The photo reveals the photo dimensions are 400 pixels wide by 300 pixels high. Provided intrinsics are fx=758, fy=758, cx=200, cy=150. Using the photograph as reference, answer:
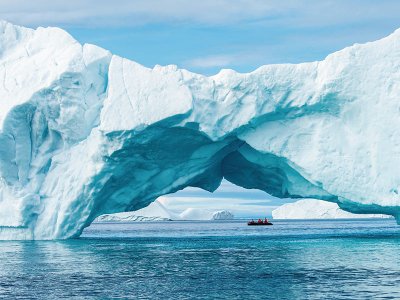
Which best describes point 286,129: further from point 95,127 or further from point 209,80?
point 95,127

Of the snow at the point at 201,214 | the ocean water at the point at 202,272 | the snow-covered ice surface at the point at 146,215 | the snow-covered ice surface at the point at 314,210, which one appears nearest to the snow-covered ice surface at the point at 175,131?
the ocean water at the point at 202,272

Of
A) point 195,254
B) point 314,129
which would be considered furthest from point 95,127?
point 314,129

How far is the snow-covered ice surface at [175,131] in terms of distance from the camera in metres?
24.3

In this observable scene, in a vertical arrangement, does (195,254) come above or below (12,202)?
below

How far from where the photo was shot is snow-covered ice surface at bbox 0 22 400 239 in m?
24.3

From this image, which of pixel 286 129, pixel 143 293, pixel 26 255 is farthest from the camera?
pixel 286 129

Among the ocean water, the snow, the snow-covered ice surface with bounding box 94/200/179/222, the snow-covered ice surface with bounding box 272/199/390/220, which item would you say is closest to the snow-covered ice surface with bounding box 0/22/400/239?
the ocean water

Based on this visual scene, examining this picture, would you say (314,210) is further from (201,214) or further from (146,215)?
(146,215)

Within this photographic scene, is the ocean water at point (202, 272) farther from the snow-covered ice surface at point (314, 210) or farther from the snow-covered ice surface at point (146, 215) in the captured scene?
the snow-covered ice surface at point (314, 210)

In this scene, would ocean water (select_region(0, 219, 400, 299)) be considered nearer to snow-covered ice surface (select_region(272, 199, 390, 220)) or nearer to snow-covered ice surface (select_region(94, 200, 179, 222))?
snow-covered ice surface (select_region(94, 200, 179, 222))

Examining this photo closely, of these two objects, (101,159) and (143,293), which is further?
(101,159)

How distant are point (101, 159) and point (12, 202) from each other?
3.79m

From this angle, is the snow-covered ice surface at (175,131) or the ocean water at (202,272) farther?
the snow-covered ice surface at (175,131)

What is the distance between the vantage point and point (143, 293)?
15406 mm
